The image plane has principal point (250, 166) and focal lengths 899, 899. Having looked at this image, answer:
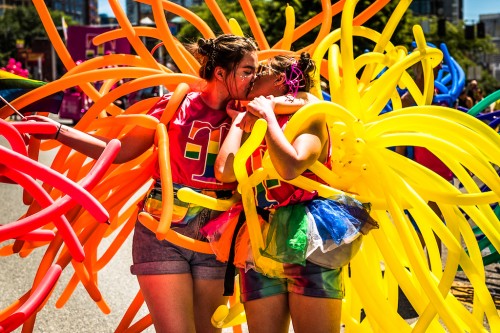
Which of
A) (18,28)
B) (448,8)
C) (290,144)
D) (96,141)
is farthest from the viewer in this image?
(448,8)

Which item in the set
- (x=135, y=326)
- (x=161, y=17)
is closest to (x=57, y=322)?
(x=135, y=326)

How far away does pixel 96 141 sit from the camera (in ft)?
11.9

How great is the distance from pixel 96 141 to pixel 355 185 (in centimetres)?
108

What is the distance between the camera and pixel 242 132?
3570mm

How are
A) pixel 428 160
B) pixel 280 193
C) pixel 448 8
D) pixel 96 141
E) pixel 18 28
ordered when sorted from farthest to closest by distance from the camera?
pixel 448 8, pixel 18 28, pixel 428 160, pixel 96 141, pixel 280 193

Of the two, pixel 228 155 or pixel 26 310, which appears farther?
pixel 228 155

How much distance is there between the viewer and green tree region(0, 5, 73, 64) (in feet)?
335

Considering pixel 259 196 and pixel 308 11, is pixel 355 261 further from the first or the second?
pixel 308 11

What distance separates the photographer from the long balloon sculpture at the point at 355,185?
3.21 meters

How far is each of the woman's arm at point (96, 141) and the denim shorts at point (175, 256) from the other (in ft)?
1.04

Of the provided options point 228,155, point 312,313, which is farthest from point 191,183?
point 312,313

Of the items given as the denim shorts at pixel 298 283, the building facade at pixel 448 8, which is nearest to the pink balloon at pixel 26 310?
the denim shorts at pixel 298 283

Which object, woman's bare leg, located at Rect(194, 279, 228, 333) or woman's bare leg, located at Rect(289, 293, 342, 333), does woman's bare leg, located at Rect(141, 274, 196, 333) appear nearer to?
woman's bare leg, located at Rect(194, 279, 228, 333)

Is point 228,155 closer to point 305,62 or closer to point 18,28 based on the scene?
point 305,62
